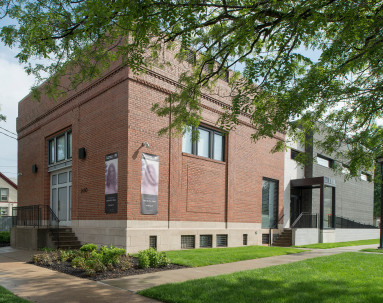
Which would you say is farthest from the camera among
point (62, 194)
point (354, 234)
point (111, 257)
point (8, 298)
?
point (354, 234)

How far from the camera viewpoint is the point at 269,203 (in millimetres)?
21781

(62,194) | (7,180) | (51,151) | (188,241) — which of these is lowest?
(188,241)

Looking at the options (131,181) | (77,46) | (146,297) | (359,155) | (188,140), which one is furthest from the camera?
(188,140)

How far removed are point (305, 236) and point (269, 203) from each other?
2.59 meters

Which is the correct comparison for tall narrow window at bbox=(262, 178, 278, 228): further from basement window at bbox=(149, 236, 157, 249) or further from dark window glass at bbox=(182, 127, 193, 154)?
basement window at bbox=(149, 236, 157, 249)

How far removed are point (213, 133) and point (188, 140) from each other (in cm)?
188

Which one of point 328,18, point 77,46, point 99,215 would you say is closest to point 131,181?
point 99,215

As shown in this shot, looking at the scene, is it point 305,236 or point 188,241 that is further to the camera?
point 305,236

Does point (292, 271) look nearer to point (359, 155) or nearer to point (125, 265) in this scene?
point (359, 155)

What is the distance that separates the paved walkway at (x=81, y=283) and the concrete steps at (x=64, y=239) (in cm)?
378

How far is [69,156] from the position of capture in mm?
17656

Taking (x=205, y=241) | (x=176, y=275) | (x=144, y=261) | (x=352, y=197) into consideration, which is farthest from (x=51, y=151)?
(x=352, y=197)

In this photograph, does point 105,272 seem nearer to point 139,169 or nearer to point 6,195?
point 139,169

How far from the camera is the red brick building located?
13.9 m
